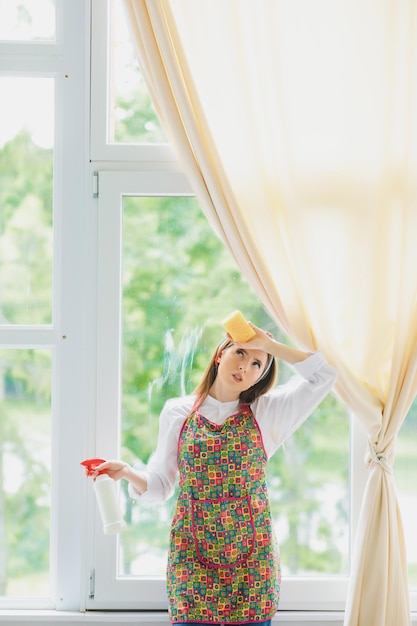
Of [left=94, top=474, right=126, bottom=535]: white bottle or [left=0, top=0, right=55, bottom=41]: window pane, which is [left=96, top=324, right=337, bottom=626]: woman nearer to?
[left=94, top=474, right=126, bottom=535]: white bottle

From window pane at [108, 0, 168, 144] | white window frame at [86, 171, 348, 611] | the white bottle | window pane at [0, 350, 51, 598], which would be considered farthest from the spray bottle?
window pane at [108, 0, 168, 144]

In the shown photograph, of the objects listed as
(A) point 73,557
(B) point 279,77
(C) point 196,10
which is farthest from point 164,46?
(A) point 73,557

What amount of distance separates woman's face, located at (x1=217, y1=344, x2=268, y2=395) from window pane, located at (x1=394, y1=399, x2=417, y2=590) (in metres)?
0.50

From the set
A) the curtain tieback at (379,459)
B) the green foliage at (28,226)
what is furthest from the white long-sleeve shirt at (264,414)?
the green foliage at (28,226)

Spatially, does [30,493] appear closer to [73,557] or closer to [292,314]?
[73,557]

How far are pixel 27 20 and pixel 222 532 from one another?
1507mm

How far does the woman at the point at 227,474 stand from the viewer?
1.82m

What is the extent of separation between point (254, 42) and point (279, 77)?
0.37 ft

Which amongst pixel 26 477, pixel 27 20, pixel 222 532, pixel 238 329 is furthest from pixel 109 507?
pixel 27 20

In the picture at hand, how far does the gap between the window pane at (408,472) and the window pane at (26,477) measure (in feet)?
3.25

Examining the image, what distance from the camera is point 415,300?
1.99 meters

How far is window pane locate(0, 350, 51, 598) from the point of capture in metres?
2.11

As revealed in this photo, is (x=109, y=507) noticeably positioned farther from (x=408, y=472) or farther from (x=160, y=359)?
(x=408, y=472)

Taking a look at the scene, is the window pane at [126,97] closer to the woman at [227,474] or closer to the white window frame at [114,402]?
the white window frame at [114,402]
